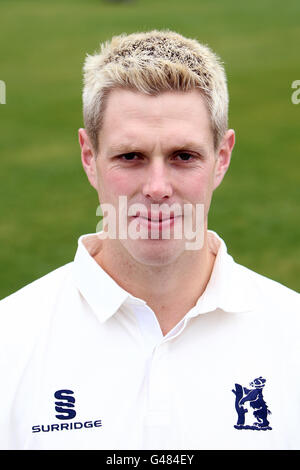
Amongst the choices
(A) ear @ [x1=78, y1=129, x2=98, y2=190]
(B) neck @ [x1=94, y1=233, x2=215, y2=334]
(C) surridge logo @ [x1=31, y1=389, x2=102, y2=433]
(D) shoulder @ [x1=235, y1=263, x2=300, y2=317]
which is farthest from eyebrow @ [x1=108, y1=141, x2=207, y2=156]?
(C) surridge logo @ [x1=31, y1=389, x2=102, y2=433]

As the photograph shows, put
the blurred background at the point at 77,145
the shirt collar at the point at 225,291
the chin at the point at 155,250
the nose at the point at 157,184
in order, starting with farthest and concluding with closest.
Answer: the blurred background at the point at 77,145, the shirt collar at the point at 225,291, the chin at the point at 155,250, the nose at the point at 157,184

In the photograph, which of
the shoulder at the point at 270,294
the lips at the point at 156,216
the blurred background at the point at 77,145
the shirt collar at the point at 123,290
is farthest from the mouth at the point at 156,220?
the blurred background at the point at 77,145

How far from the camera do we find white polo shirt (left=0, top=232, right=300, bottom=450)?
3.09 metres

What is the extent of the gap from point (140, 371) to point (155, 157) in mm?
877

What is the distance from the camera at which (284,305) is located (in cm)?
338

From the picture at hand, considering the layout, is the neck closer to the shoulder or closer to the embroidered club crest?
the shoulder

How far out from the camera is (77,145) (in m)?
15.9

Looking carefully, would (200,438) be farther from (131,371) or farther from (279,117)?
(279,117)

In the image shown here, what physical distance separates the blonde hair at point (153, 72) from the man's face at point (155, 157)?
0.13ft

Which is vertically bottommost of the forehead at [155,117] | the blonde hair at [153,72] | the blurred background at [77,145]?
the forehead at [155,117]

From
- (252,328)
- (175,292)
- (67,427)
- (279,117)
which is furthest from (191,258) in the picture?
(279,117)

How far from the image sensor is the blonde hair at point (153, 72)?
10.0ft

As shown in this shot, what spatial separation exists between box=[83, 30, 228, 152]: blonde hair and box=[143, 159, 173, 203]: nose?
299 mm

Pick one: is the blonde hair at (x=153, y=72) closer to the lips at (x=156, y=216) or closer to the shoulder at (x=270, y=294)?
the lips at (x=156, y=216)
